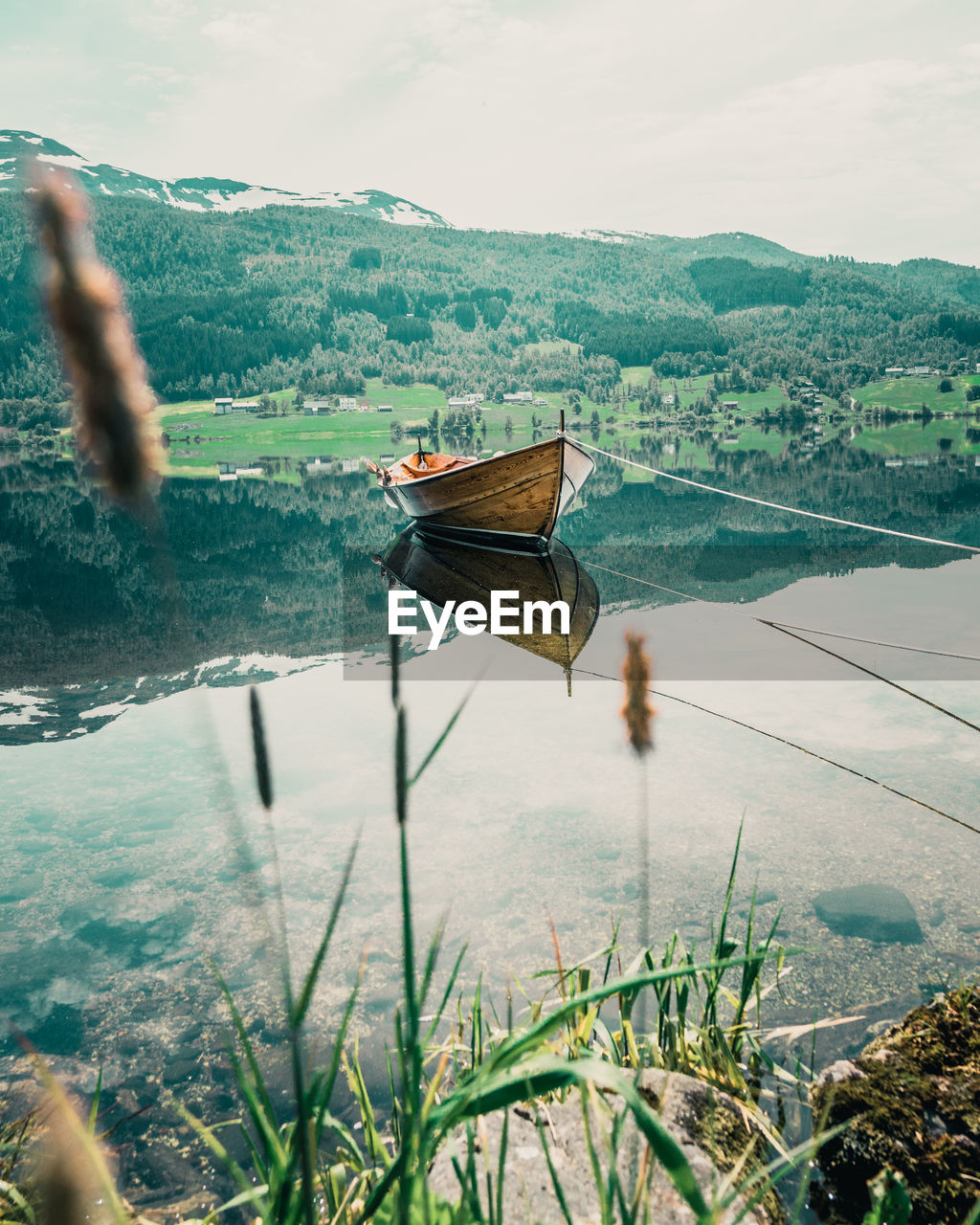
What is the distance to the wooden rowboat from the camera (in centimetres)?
1820

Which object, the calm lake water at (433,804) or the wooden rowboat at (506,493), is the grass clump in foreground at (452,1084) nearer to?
the calm lake water at (433,804)

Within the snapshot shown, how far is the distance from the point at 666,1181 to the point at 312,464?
7297 cm

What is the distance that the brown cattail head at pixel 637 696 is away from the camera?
154cm

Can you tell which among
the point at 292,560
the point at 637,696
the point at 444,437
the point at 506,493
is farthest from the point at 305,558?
the point at 444,437

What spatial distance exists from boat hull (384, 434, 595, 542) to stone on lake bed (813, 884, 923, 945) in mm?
13333

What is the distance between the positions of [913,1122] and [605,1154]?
117 centimetres

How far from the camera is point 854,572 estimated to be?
16391mm

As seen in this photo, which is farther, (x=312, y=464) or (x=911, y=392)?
(x=911, y=392)

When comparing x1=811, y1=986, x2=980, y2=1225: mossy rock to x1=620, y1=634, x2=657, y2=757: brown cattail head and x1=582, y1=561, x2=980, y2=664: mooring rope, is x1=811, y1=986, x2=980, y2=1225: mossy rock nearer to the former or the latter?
x1=620, y1=634, x2=657, y2=757: brown cattail head

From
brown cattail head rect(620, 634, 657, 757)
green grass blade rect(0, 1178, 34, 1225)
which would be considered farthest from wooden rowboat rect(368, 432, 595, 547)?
brown cattail head rect(620, 634, 657, 757)

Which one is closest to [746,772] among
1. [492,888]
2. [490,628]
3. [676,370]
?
[492,888]

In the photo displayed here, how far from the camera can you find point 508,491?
19.2 meters

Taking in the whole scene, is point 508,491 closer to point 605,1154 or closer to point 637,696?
point 605,1154

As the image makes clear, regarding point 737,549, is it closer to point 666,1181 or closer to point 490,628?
point 490,628
